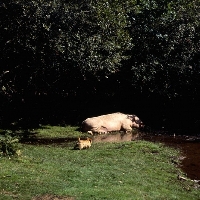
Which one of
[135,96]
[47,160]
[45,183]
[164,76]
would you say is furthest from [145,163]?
[135,96]

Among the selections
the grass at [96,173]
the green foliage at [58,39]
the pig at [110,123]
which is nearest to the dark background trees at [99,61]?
the green foliage at [58,39]

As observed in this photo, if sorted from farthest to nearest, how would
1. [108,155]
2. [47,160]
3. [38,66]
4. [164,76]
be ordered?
1. [164,76]
2. [38,66]
3. [108,155]
4. [47,160]

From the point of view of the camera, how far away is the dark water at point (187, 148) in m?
17.9

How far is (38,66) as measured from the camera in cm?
2650

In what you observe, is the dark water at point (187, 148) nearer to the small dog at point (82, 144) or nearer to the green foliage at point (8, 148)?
the small dog at point (82, 144)

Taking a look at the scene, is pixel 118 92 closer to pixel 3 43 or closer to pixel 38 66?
pixel 38 66

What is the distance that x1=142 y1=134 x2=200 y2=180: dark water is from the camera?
703 inches

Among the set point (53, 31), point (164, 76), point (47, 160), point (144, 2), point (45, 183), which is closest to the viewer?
point (45, 183)

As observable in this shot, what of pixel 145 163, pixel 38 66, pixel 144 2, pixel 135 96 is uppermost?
pixel 144 2

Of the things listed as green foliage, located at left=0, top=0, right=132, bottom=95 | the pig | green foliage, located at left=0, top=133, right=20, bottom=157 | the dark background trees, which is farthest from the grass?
the dark background trees

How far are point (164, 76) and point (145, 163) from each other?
12616 millimetres

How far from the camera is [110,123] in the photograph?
27328mm

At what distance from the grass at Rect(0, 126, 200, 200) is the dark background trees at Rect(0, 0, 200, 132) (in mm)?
6995

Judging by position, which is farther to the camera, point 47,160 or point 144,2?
point 144,2
